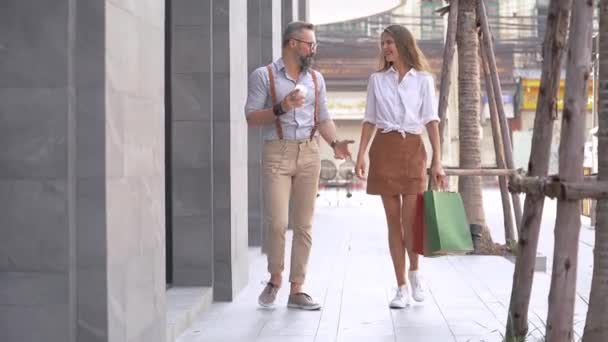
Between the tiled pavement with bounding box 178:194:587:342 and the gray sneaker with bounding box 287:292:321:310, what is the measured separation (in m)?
0.06

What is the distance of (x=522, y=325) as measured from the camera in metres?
5.12

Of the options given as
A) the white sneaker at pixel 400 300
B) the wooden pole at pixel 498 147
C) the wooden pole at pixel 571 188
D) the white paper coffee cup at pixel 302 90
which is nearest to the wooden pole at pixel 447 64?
the wooden pole at pixel 498 147

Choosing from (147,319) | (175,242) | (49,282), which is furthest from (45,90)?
(175,242)

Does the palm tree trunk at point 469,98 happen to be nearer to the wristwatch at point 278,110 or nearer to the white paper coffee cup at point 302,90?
the wristwatch at point 278,110

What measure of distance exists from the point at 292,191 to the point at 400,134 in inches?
33.0

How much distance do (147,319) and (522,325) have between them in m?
1.74

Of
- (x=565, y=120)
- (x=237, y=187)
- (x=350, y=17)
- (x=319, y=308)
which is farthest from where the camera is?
(x=350, y=17)

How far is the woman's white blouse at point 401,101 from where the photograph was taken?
7.71 meters

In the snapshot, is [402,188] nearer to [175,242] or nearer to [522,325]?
[175,242]

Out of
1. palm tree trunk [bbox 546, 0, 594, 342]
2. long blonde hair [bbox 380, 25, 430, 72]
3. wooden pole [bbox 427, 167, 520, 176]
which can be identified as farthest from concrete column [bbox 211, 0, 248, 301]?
palm tree trunk [bbox 546, 0, 594, 342]

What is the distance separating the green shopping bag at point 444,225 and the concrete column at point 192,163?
1.57 m

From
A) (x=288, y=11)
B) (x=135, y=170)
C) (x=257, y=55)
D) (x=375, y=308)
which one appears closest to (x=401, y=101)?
(x=375, y=308)

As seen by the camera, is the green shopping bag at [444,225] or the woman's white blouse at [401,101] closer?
the green shopping bag at [444,225]

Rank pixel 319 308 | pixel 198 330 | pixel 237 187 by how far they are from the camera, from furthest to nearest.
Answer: pixel 237 187 < pixel 319 308 < pixel 198 330
